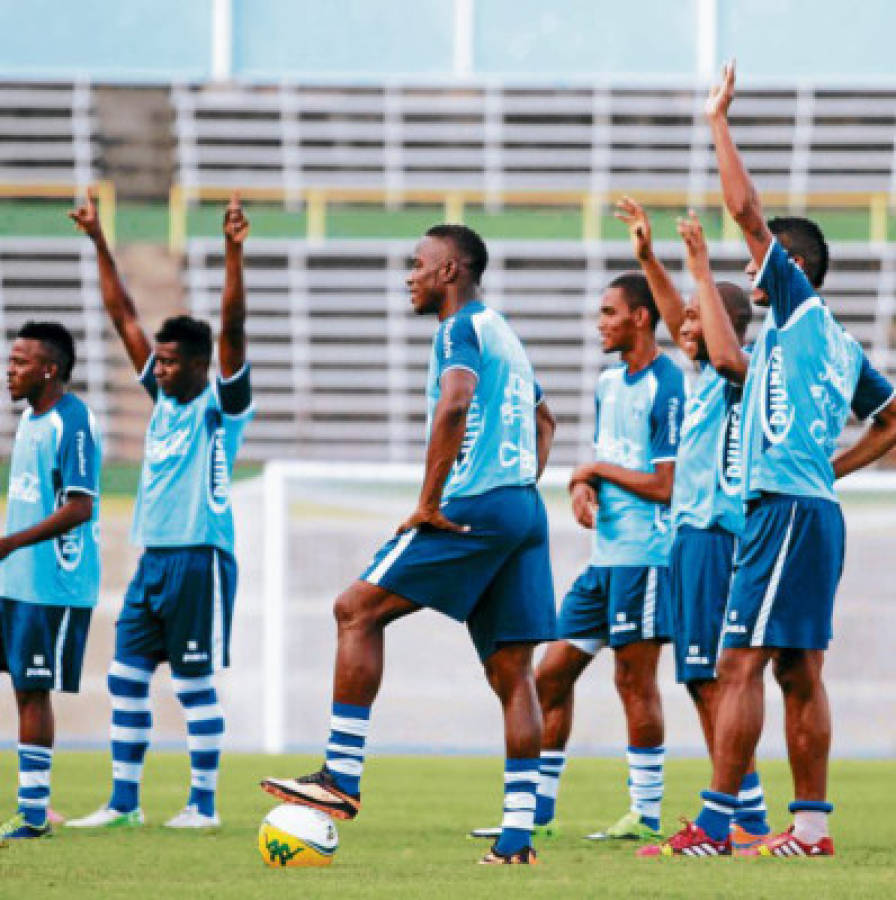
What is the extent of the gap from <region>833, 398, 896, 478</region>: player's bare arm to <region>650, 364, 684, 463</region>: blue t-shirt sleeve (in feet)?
3.18

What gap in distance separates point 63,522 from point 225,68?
17630mm

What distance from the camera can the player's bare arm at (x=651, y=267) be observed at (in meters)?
7.08

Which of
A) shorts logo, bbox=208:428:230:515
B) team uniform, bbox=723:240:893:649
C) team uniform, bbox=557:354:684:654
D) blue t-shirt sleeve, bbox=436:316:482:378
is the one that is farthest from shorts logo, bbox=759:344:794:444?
shorts logo, bbox=208:428:230:515

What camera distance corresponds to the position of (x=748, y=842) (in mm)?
6594

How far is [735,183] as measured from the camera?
5812 mm

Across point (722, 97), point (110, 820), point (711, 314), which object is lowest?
point (110, 820)

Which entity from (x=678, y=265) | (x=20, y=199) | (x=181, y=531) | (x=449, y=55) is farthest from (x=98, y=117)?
(x=181, y=531)

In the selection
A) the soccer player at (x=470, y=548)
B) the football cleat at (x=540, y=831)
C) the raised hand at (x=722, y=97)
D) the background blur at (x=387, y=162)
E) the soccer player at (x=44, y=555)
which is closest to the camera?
the soccer player at (x=470, y=548)

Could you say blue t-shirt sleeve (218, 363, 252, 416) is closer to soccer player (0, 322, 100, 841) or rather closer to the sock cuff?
soccer player (0, 322, 100, 841)

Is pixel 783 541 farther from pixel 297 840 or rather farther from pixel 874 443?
pixel 297 840

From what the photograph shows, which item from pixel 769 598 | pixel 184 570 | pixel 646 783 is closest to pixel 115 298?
pixel 184 570

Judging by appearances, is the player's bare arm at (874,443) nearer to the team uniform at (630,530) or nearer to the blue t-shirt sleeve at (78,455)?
the team uniform at (630,530)

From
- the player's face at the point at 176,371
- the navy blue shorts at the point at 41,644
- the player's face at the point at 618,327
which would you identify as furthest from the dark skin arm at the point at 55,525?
the player's face at the point at 618,327

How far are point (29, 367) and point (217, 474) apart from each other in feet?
2.83
